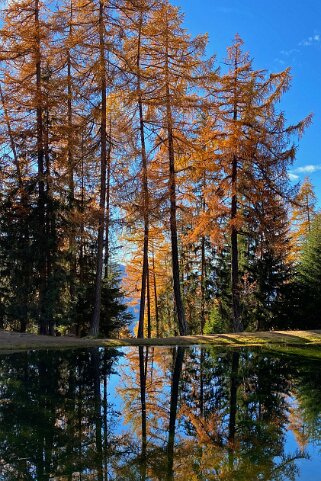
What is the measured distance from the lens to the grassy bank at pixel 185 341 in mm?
10406

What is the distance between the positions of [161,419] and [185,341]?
6.24 metres

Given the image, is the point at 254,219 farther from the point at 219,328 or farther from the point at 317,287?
the point at 219,328

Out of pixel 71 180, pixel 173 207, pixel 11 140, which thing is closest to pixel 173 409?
pixel 173 207

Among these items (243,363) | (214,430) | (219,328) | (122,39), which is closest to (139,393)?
(214,430)

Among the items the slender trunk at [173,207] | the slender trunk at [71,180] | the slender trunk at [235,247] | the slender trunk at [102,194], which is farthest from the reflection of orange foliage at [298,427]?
the slender trunk at [235,247]

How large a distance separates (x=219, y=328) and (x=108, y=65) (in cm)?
1358

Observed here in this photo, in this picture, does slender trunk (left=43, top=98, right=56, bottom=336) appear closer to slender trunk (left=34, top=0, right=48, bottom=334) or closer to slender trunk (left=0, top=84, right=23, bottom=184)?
slender trunk (left=34, top=0, right=48, bottom=334)

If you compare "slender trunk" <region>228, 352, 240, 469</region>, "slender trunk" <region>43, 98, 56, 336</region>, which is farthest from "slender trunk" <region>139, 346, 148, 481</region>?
"slender trunk" <region>43, 98, 56, 336</region>

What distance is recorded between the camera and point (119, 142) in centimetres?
1463

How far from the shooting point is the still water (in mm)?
3746

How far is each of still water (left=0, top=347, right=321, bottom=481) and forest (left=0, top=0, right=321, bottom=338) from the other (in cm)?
588

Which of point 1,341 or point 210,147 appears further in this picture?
point 210,147

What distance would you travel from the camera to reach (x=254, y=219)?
48.5 feet

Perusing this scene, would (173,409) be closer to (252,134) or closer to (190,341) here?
(190,341)
